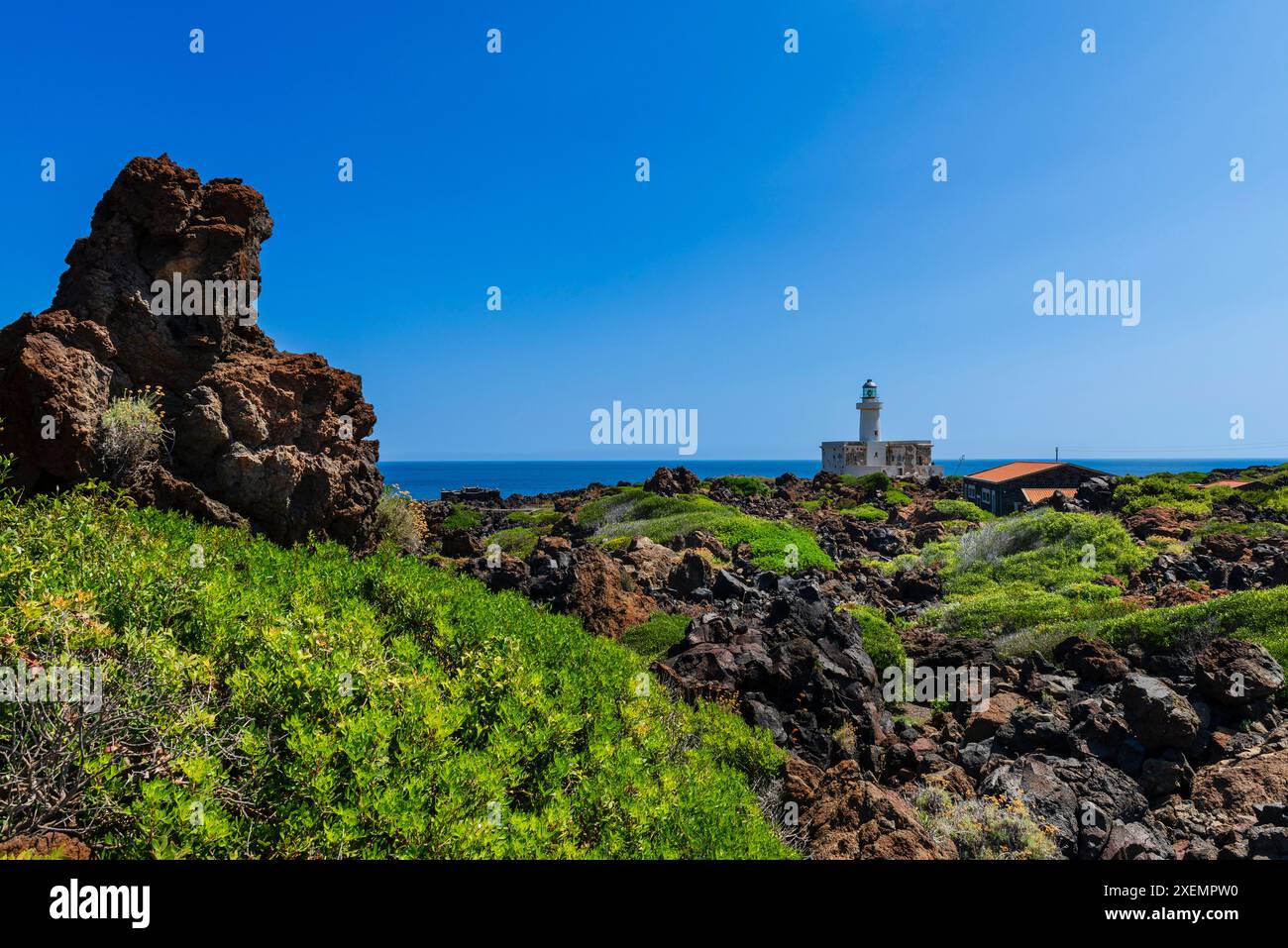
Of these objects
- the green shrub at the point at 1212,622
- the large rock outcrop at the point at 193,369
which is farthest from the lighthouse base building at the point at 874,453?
the large rock outcrop at the point at 193,369

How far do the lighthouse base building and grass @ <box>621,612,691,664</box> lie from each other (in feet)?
197

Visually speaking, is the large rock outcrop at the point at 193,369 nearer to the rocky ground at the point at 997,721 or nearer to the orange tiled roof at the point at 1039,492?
the rocky ground at the point at 997,721

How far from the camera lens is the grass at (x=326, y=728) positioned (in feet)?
11.0

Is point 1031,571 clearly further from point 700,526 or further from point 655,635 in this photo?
point 655,635

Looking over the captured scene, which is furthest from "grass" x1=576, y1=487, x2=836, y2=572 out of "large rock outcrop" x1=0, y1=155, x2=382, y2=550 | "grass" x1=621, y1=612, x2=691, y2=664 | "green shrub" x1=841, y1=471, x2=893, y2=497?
"green shrub" x1=841, y1=471, x2=893, y2=497

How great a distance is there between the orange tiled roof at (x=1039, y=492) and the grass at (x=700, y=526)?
15.1 m

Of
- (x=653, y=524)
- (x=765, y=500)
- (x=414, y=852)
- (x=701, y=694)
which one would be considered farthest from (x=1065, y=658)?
(x=765, y=500)

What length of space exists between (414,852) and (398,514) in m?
Answer: 11.6

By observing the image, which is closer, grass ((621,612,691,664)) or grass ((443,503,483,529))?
grass ((621,612,691,664))

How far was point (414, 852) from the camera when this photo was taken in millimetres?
3340

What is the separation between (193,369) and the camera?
10141 millimetres

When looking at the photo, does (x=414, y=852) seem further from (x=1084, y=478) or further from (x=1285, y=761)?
(x=1084, y=478)

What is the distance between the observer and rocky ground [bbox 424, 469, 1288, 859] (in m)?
6.57

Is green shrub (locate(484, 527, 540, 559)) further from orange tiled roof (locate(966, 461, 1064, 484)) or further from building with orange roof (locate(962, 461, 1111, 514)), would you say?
orange tiled roof (locate(966, 461, 1064, 484))
